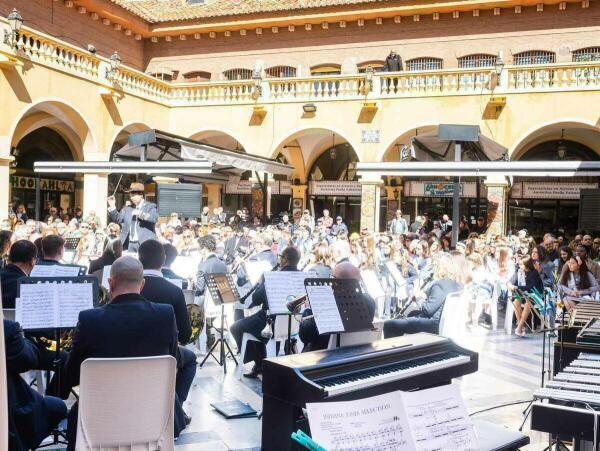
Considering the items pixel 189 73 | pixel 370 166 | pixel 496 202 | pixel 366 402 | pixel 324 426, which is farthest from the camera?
pixel 189 73

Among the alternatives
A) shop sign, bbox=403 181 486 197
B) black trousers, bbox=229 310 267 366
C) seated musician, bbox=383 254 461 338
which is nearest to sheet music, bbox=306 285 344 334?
black trousers, bbox=229 310 267 366

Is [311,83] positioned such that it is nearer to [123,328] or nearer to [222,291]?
[222,291]

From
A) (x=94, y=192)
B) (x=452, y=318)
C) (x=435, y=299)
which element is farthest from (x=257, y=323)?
(x=94, y=192)

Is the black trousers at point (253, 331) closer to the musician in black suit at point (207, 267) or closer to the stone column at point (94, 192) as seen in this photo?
the musician in black suit at point (207, 267)

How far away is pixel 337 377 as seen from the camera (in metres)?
3.54

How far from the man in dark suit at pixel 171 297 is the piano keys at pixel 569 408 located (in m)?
2.71

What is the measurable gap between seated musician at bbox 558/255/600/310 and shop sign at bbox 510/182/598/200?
12796 mm

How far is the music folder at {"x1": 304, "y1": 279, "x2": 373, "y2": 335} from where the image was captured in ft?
15.1

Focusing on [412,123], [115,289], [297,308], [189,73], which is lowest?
[297,308]

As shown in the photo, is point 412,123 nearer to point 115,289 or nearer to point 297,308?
point 297,308

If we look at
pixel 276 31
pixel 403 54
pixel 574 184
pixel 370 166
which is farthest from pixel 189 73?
pixel 370 166

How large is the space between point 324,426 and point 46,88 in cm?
1714

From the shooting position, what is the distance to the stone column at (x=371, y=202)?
66.4 ft

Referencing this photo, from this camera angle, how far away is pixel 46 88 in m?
17.0
